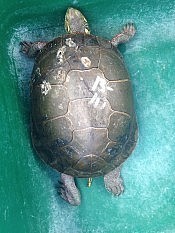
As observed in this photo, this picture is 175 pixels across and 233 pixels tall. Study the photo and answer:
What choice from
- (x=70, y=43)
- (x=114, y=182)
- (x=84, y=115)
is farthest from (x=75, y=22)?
(x=114, y=182)

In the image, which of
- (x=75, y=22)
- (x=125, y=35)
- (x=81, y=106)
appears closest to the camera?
(x=81, y=106)

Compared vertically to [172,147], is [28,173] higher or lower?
higher

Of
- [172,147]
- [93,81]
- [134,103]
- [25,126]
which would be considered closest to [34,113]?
[25,126]

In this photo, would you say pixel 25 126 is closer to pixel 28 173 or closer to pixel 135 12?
pixel 28 173

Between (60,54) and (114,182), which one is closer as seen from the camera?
Result: (60,54)

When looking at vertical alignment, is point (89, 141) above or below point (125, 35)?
below

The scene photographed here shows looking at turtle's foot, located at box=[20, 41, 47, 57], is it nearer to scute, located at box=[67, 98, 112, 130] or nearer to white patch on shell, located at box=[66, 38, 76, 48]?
white patch on shell, located at box=[66, 38, 76, 48]

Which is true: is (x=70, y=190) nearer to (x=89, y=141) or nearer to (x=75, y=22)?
(x=89, y=141)
